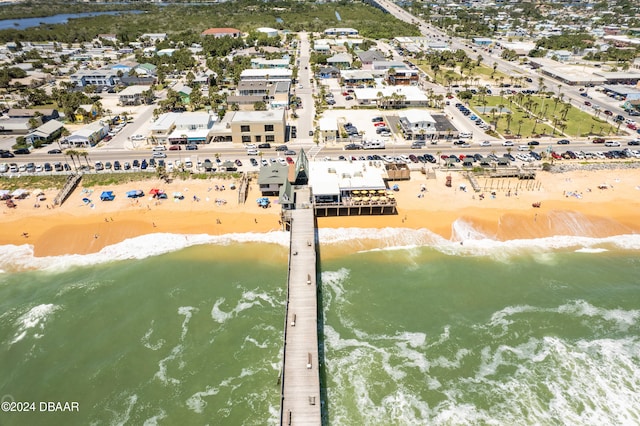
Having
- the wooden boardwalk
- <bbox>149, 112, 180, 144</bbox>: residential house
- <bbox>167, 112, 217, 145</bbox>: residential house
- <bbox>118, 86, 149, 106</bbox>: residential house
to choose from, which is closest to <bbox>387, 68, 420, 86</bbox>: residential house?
<bbox>167, 112, 217, 145</bbox>: residential house

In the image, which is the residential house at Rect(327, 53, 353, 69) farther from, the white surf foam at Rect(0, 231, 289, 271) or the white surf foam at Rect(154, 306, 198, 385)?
the white surf foam at Rect(154, 306, 198, 385)

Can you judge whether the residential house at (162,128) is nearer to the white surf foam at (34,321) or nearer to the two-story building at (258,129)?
the two-story building at (258,129)

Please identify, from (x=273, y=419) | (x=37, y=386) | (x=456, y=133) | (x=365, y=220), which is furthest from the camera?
(x=456, y=133)

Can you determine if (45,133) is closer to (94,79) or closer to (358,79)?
(94,79)

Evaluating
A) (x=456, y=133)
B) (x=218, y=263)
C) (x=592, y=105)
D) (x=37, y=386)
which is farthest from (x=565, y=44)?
(x=37, y=386)

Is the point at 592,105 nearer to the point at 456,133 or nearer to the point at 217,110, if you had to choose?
the point at 456,133

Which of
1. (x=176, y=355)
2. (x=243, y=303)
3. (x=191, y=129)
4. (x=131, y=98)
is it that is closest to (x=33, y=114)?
(x=131, y=98)
